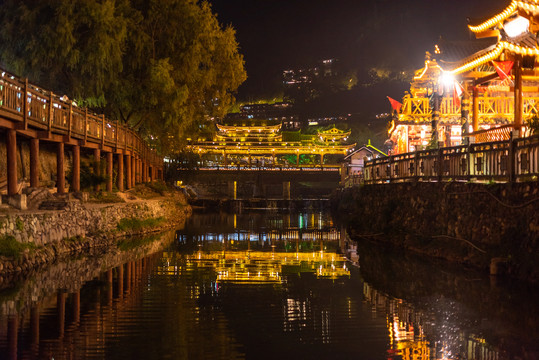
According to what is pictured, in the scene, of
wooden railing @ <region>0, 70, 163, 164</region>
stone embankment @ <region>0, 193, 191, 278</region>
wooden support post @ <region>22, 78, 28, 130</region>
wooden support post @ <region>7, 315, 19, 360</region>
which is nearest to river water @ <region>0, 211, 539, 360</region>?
wooden support post @ <region>7, 315, 19, 360</region>

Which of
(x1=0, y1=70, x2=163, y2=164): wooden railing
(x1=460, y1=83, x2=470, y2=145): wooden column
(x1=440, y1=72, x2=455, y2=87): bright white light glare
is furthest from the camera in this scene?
(x1=460, y1=83, x2=470, y2=145): wooden column

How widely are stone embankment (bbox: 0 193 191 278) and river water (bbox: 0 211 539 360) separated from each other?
662 mm

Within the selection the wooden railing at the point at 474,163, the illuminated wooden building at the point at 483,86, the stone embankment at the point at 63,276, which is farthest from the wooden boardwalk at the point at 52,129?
the illuminated wooden building at the point at 483,86

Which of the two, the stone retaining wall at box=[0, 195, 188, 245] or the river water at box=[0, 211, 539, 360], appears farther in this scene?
the stone retaining wall at box=[0, 195, 188, 245]

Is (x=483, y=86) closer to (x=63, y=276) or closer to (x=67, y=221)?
(x=67, y=221)

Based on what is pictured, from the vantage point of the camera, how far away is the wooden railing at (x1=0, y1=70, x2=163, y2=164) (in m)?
14.6

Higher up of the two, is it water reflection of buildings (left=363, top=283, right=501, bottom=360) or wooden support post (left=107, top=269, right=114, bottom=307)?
wooden support post (left=107, top=269, right=114, bottom=307)

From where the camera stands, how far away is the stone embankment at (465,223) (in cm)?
1110

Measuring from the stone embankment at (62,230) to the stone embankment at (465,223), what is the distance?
343 inches

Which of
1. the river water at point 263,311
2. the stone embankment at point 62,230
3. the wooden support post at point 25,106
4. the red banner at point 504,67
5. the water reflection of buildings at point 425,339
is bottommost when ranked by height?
the water reflection of buildings at point 425,339

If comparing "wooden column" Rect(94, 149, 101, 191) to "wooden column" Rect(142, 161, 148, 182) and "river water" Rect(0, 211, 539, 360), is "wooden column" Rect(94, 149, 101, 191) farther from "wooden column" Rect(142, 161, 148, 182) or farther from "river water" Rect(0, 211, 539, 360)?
"wooden column" Rect(142, 161, 148, 182)

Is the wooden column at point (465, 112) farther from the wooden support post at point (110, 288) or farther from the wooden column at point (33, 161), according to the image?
the wooden column at point (33, 161)

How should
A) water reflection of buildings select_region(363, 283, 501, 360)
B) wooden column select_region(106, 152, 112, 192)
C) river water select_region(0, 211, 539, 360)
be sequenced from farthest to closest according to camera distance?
wooden column select_region(106, 152, 112, 192), river water select_region(0, 211, 539, 360), water reflection of buildings select_region(363, 283, 501, 360)

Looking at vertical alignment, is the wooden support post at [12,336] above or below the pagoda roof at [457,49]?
below
